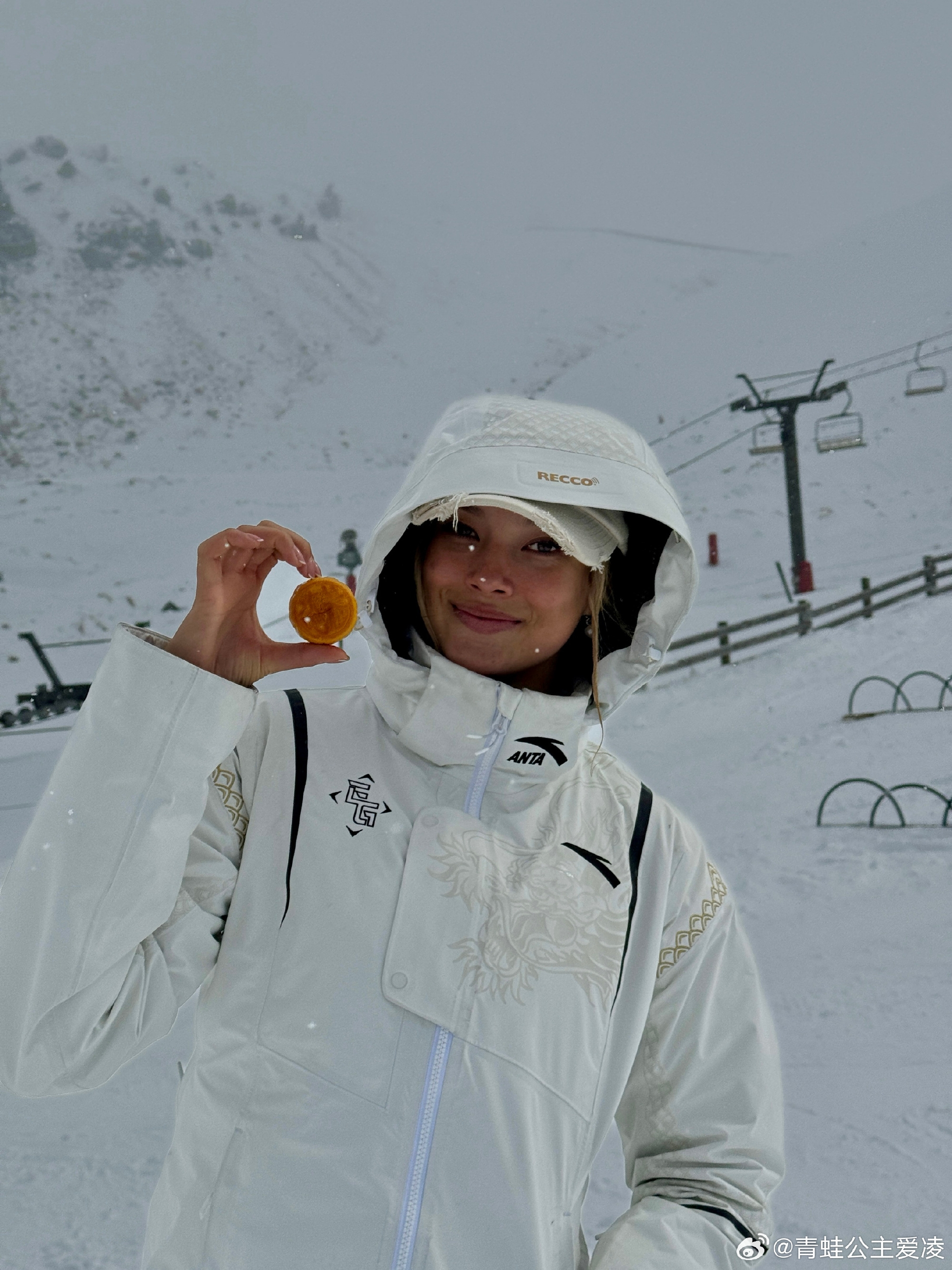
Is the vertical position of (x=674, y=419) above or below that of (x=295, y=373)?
below

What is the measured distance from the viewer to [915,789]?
1.76 meters

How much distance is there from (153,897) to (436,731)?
0.80 feet

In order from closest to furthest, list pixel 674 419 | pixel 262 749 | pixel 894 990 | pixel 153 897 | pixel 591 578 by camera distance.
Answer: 1. pixel 153 897
2. pixel 262 749
3. pixel 591 578
4. pixel 894 990
5. pixel 674 419

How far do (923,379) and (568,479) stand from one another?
5.48 ft

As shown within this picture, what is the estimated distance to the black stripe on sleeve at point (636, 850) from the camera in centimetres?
69

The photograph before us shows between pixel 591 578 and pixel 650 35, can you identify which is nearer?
pixel 591 578

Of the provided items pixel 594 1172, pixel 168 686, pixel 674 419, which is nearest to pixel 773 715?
pixel 674 419

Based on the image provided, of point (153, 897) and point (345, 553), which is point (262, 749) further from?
point (345, 553)

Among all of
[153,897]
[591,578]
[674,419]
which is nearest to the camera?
[153,897]

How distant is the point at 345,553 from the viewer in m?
2.03

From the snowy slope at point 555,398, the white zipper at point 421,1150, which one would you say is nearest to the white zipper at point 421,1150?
the white zipper at point 421,1150

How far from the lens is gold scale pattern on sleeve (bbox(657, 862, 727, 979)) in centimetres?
71
